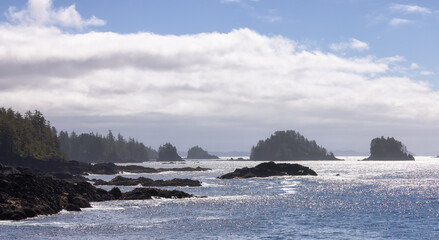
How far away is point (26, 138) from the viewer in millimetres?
162250

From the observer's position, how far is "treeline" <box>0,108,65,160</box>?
155 metres

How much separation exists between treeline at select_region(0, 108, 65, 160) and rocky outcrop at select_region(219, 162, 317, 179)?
62241 mm

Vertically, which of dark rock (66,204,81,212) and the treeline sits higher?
the treeline

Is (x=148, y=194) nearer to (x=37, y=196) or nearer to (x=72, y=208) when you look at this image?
(x=72, y=208)

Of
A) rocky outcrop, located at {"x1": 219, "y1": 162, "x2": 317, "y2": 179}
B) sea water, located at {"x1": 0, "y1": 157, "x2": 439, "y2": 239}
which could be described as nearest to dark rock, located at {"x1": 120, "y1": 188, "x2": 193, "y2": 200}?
sea water, located at {"x1": 0, "y1": 157, "x2": 439, "y2": 239}

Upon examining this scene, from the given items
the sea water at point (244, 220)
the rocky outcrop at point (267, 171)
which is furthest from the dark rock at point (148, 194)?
the rocky outcrop at point (267, 171)

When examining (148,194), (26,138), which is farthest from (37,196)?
(26,138)

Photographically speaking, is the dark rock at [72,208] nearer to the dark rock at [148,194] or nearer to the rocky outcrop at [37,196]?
the rocky outcrop at [37,196]

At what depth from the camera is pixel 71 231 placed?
156 feet

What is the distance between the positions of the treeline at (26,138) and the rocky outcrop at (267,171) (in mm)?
62241

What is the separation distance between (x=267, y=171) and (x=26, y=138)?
8050cm

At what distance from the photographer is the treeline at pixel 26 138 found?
509 feet

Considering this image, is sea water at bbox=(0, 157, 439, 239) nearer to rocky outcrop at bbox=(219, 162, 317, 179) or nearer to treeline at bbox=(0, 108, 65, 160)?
rocky outcrop at bbox=(219, 162, 317, 179)

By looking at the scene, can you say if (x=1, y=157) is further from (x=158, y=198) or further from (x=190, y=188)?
(x=158, y=198)
